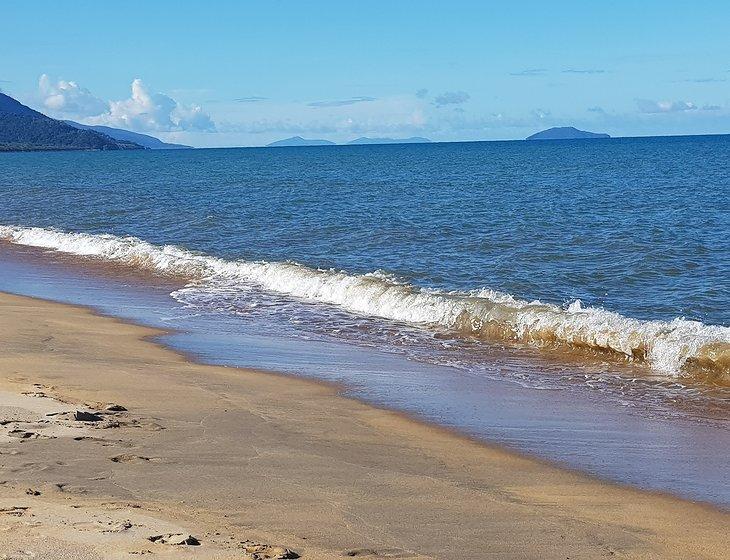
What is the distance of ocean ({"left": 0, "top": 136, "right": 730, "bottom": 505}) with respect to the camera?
10.5 m

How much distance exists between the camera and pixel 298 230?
3083cm

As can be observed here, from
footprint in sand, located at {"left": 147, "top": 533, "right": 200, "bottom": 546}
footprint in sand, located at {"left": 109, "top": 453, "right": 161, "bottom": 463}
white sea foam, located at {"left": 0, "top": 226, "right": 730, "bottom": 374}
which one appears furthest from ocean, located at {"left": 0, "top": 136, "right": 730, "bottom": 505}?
footprint in sand, located at {"left": 147, "top": 533, "right": 200, "bottom": 546}

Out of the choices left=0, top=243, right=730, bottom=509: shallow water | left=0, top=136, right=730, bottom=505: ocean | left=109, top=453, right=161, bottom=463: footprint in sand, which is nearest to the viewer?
left=109, top=453, right=161, bottom=463: footprint in sand

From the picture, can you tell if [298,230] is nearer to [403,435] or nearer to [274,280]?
[274,280]

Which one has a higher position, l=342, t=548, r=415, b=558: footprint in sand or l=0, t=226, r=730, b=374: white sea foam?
l=0, t=226, r=730, b=374: white sea foam

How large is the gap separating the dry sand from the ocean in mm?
799

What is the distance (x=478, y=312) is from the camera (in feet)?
50.4

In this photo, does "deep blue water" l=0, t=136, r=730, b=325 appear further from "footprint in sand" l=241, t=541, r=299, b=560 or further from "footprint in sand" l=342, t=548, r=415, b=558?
"footprint in sand" l=241, t=541, r=299, b=560

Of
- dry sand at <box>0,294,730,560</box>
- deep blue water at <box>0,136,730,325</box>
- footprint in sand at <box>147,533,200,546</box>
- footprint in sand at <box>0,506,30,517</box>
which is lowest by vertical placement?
dry sand at <box>0,294,730,560</box>

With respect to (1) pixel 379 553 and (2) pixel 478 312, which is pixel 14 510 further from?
(2) pixel 478 312

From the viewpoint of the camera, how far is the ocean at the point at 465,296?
34.4 feet

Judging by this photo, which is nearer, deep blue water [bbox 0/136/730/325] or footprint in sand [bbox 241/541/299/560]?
footprint in sand [bbox 241/541/299/560]

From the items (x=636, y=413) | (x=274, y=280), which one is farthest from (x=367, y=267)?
(x=636, y=413)

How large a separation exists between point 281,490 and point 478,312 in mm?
9199
